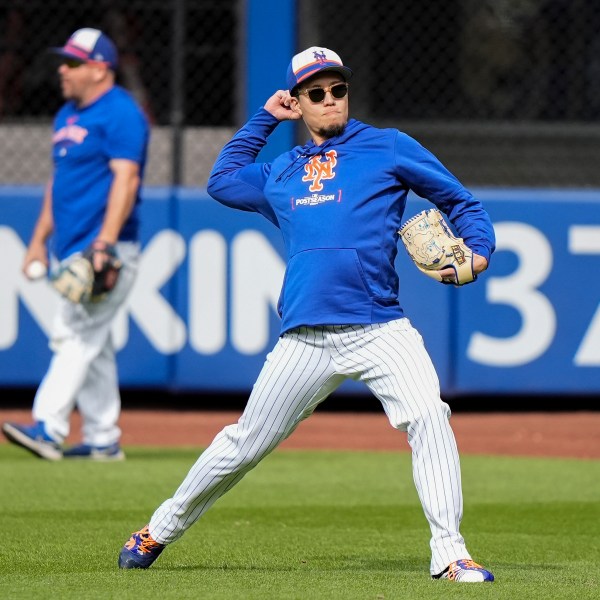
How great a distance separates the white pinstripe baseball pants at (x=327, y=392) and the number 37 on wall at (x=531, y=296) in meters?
5.75

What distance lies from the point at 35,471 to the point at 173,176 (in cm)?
396

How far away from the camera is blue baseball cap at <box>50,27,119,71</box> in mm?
8406

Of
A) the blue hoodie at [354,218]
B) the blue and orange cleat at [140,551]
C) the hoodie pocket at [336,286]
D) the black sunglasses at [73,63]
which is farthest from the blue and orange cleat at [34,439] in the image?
the hoodie pocket at [336,286]

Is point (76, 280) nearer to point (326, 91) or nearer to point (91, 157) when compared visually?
point (91, 157)

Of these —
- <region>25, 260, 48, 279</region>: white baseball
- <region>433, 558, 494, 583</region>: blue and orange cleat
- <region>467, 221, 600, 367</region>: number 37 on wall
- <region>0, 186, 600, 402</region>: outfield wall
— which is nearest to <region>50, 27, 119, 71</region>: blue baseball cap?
<region>25, 260, 48, 279</region>: white baseball

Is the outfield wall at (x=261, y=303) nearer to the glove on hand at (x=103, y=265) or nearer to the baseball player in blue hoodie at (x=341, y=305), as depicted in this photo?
the glove on hand at (x=103, y=265)

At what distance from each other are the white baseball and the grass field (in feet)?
3.44

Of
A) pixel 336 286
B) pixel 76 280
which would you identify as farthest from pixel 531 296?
pixel 336 286

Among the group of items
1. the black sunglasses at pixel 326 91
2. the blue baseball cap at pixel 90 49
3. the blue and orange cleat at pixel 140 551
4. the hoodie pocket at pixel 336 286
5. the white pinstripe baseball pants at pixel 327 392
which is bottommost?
the blue and orange cleat at pixel 140 551

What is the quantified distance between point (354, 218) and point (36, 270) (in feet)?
13.3

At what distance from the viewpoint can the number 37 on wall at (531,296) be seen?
1069 centimetres

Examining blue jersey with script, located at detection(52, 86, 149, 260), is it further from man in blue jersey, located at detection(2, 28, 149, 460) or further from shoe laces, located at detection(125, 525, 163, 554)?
shoe laces, located at detection(125, 525, 163, 554)

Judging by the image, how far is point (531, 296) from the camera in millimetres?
10711

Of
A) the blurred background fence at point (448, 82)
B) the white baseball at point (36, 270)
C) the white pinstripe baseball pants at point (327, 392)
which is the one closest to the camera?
the white pinstripe baseball pants at point (327, 392)
